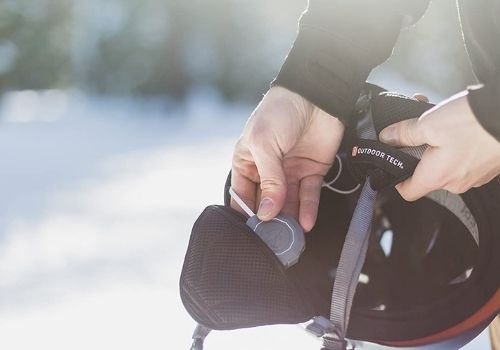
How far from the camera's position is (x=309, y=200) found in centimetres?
128

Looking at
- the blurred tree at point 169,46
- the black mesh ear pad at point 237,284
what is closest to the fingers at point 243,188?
the black mesh ear pad at point 237,284

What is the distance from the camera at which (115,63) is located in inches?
259

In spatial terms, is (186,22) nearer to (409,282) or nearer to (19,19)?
(19,19)

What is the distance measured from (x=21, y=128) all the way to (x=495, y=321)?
3.96 meters

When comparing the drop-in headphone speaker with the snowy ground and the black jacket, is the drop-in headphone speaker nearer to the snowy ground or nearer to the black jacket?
the black jacket

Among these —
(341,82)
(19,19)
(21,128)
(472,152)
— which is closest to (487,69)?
(472,152)

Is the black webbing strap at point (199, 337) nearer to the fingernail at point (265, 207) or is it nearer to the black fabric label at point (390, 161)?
the fingernail at point (265, 207)

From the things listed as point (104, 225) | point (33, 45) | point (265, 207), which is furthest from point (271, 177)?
point (33, 45)

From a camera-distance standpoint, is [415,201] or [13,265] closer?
[415,201]

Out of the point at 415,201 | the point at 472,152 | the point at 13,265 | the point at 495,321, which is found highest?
the point at 472,152

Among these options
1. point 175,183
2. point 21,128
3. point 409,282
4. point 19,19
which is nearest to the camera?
point 409,282

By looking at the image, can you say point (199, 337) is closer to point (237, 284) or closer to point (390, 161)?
point (237, 284)

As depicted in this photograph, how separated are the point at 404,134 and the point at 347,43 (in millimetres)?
179

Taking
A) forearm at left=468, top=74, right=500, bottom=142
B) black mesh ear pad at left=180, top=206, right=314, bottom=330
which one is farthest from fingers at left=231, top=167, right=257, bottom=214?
forearm at left=468, top=74, right=500, bottom=142
